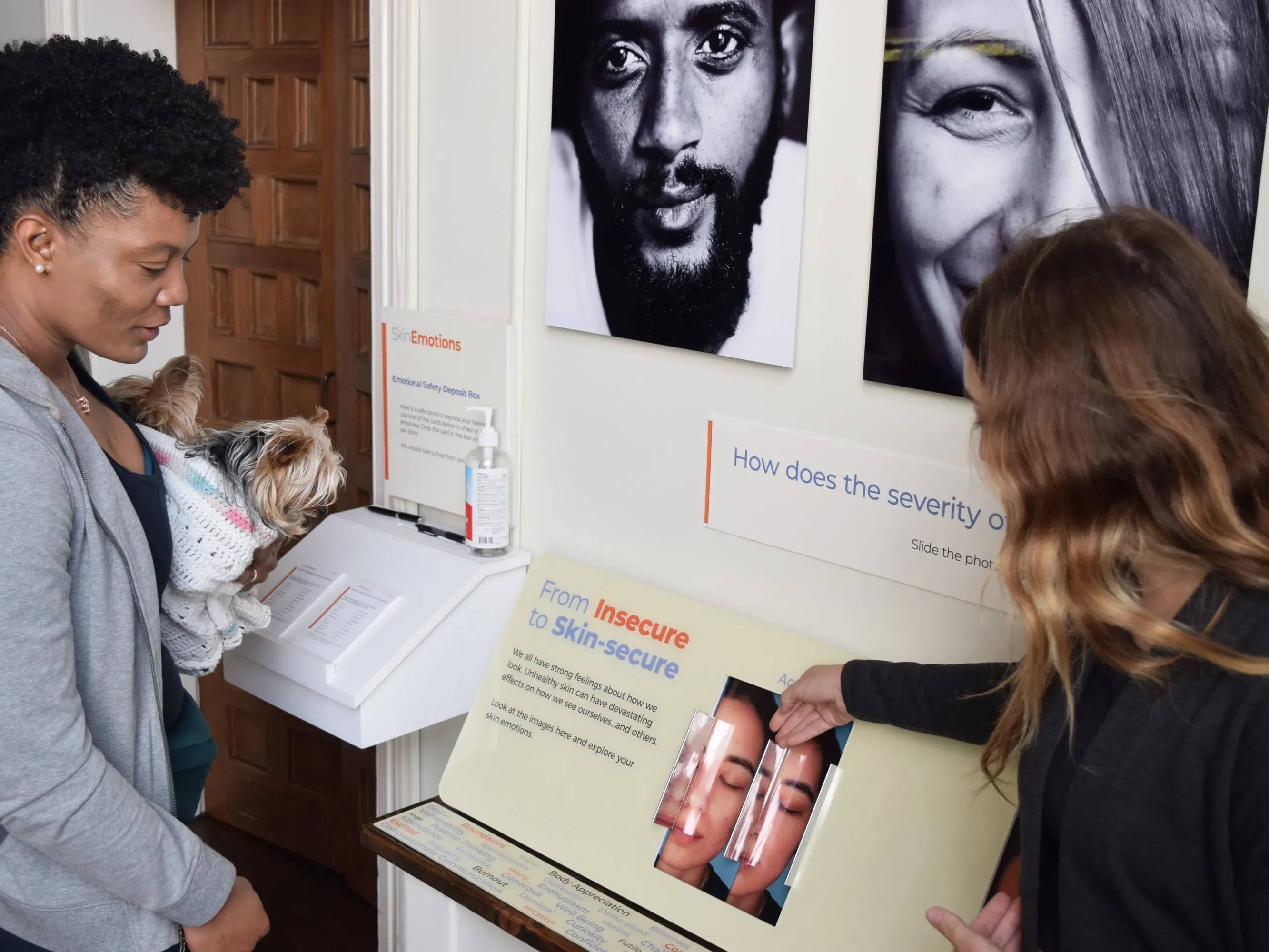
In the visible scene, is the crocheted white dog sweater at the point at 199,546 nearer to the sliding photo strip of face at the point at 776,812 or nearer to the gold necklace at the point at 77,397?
the gold necklace at the point at 77,397

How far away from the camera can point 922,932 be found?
1.35 meters

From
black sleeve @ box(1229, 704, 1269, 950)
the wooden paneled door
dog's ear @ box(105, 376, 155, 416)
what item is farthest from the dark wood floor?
black sleeve @ box(1229, 704, 1269, 950)

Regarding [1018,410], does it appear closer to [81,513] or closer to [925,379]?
[925,379]

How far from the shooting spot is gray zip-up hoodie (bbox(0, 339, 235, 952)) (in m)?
1.06

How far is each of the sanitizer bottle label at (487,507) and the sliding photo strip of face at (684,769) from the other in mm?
536

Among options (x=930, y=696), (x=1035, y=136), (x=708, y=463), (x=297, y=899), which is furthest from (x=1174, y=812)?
(x=297, y=899)

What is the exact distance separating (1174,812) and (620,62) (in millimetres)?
1273

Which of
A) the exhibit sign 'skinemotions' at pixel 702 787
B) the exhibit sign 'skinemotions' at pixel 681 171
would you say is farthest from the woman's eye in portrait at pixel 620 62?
the exhibit sign 'skinemotions' at pixel 702 787

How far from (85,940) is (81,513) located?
49cm

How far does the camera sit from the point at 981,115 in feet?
4.21

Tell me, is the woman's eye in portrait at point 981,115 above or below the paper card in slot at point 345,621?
above

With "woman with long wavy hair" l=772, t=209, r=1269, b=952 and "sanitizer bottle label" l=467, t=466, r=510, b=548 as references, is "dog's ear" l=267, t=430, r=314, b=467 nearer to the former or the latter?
"sanitizer bottle label" l=467, t=466, r=510, b=548

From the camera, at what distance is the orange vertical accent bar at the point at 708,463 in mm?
1684

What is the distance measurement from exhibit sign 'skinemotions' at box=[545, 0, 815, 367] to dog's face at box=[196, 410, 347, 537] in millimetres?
518
